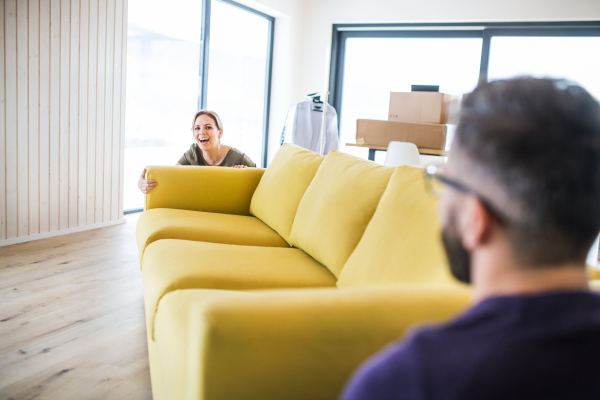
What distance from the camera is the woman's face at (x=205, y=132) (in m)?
3.28

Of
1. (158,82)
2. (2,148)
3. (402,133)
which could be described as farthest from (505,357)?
(158,82)

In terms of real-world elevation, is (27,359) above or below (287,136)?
below

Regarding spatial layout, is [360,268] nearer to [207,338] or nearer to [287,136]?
[207,338]

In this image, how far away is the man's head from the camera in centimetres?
48

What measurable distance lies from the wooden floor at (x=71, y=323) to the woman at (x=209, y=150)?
2.44 feet

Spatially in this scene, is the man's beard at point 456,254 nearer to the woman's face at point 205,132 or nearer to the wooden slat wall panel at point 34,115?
the woman's face at point 205,132

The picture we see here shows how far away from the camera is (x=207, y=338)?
0.82 m

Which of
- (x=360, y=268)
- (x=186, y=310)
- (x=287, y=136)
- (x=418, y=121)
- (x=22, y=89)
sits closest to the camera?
(x=186, y=310)

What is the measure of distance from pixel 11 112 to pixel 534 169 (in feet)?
11.3

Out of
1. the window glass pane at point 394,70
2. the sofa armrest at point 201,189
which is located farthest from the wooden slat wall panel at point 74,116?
the window glass pane at point 394,70

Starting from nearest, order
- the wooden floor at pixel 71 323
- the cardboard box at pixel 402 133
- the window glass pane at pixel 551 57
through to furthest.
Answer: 1. the wooden floor at pixel 71 323
2. the cardboard box at pixel 402 133
3. the window glass pane at pixel 551 57

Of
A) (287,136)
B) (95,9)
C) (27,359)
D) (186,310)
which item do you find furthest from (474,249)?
(287,136)

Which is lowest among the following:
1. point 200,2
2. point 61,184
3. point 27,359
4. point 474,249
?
point 27,359

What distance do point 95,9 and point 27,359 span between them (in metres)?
2.74
